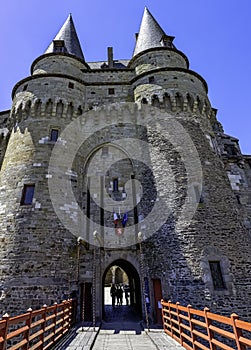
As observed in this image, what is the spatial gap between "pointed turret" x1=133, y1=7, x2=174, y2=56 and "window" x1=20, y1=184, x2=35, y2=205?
12412 millimetres

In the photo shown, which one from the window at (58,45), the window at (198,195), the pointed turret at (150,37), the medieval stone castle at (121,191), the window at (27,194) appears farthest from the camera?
the pointed turret at (150,37)

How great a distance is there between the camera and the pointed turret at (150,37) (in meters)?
16.2

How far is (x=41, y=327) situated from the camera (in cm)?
550

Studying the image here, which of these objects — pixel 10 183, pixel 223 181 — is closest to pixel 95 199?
pixel 10 183

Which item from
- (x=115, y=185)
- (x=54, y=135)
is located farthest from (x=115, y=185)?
(x=54, y=135)

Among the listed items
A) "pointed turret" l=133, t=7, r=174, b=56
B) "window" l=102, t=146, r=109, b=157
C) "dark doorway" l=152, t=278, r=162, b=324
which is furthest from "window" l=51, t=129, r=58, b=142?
"pointed turret" l=133, t=7, r=174, b=56

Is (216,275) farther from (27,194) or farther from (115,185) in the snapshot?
(27,194)

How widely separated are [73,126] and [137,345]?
1086 centimetres

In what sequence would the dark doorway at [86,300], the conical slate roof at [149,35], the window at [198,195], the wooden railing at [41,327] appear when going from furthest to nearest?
the conical slate roof at [149,35] < the window at [198,195] < the dark doorway at [86,300] < the wooden railing at [41,327]

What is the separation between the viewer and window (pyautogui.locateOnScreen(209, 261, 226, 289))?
880 cm

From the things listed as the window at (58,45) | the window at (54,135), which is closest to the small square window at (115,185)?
the window at (54,135)

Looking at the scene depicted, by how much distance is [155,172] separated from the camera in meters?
11.6

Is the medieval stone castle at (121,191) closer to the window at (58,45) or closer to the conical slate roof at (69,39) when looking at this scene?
the window at (58,45)

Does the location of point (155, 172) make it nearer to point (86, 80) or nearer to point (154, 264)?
point (154, 264)
